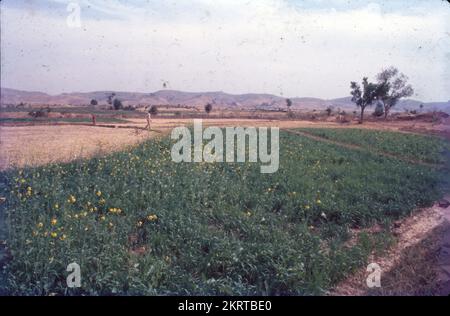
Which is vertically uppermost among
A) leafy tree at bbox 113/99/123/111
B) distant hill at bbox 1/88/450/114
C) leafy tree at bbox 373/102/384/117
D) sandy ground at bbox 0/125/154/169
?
distant hill at bbox 1/88/450/114

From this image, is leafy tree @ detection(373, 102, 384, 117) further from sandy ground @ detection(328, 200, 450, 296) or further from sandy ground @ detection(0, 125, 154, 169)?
sandy ground @ detection(328, 200, 450, 296)

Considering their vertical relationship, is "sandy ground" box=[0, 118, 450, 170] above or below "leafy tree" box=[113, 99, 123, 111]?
below

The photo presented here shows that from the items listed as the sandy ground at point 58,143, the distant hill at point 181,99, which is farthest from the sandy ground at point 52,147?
the distant hill at point 181,99

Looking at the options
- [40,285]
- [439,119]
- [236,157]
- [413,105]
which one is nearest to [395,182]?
[236,157]

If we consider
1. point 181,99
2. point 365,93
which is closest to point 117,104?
point 365,93

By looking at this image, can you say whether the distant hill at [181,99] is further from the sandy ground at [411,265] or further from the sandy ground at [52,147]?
the sandy ground at [411,265]

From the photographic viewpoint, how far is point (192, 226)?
17.3ft

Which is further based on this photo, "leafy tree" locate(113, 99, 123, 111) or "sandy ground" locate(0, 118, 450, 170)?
"leafy tree" locate(113, 99, 123, 111)

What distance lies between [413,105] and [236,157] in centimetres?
10730

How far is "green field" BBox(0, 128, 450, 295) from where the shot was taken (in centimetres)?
399

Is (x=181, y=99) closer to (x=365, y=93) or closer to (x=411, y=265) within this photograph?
(x=365, y=93)

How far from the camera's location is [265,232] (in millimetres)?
5113

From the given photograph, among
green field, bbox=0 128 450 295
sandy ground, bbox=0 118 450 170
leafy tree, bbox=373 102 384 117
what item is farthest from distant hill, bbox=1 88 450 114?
green field, bbox=0 128 450 295
